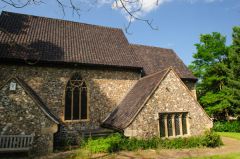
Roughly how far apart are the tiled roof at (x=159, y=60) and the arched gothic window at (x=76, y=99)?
6.48 meters

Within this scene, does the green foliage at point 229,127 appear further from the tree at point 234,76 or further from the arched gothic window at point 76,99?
the arched gothic window at point 76,99

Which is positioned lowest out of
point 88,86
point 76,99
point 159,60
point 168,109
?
point 168,109

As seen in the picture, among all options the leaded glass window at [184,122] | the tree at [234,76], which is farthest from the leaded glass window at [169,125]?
the tree at [234,76]

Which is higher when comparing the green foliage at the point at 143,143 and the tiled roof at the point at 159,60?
the tiled roof at the point at 159,60

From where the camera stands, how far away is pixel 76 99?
619 inches

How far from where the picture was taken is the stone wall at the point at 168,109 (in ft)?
40.8

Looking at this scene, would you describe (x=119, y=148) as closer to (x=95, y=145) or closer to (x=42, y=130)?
(x=95, y=145)

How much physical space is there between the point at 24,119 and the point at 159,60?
1443cm

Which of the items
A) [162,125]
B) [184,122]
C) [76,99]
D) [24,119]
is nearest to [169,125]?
[162,125]

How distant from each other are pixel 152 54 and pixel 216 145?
38.4 ft

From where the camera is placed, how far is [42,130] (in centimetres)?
1158

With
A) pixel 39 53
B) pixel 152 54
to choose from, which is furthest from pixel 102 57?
pixel 152 54

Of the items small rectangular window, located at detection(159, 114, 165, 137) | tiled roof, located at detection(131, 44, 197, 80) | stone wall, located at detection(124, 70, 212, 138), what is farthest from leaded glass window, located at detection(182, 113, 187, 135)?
tiled roof, located at detection(131, 44, 197, 80)

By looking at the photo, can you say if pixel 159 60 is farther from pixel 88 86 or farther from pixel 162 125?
pixel 162 125
